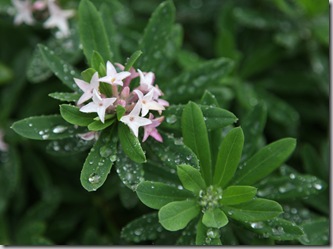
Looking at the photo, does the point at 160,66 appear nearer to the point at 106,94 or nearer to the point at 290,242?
the point at 106,94

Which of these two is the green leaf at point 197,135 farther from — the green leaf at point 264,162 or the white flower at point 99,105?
the white flower at point 99,105

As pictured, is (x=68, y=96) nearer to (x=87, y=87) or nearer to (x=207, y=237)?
(x=87, y=87)

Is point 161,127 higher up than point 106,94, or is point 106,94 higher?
point 106,94

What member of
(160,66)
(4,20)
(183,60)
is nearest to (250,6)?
(183,60)

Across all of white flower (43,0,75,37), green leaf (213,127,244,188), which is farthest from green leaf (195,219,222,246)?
white flower (43,0,75,37)

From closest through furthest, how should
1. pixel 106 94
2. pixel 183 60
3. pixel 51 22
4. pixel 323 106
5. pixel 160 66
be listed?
pixel 106 94 → pixel 160 66 → pixel 51 22 → pixel 183 60 → pixel 323 106

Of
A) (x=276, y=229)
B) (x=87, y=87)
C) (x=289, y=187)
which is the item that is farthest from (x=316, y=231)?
(x=87, y=87)
